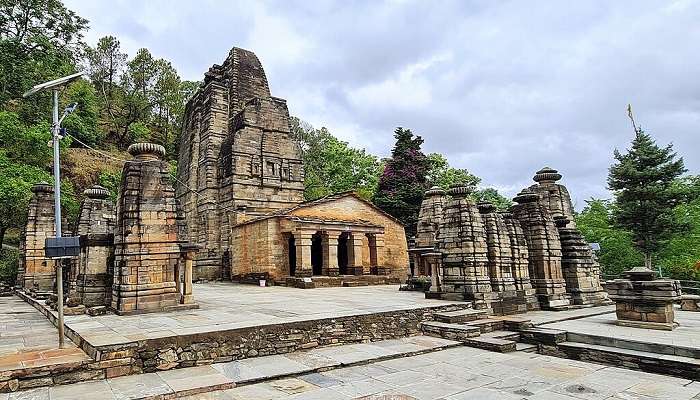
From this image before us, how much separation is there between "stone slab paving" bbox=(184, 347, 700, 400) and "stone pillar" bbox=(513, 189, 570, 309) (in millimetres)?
5342

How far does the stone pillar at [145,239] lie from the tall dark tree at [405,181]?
2385 cm

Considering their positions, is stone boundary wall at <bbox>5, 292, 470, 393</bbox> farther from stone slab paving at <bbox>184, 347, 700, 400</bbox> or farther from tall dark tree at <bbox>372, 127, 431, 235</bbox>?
tall dark tree at <bbox>372, 127, 431, 235</bbox>

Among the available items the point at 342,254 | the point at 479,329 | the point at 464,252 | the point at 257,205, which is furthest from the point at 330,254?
the point at 479,329

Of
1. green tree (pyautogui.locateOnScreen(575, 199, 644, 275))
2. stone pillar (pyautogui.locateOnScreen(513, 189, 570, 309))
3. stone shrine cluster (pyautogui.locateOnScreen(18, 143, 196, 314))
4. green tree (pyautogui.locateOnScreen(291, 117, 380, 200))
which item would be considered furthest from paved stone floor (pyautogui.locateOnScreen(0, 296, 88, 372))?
green tree (pyautogui.locateOnScreen(291, 117, 380, 200))

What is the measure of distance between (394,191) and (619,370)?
26956 mm

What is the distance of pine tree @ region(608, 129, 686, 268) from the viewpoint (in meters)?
24.6

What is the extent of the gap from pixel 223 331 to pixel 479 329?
549 centimetres

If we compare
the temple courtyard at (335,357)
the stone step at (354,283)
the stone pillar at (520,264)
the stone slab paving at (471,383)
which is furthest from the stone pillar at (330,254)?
the stone slab paving at (471,383)

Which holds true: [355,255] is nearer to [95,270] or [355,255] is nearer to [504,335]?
[504,335]

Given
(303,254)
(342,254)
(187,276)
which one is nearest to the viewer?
(187,276)

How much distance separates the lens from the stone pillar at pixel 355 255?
69.9 ft

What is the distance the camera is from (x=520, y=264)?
12.2 metres

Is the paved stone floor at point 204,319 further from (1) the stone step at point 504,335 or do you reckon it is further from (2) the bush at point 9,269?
(2) the bush at point 9,269

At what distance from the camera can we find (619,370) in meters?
6.85
